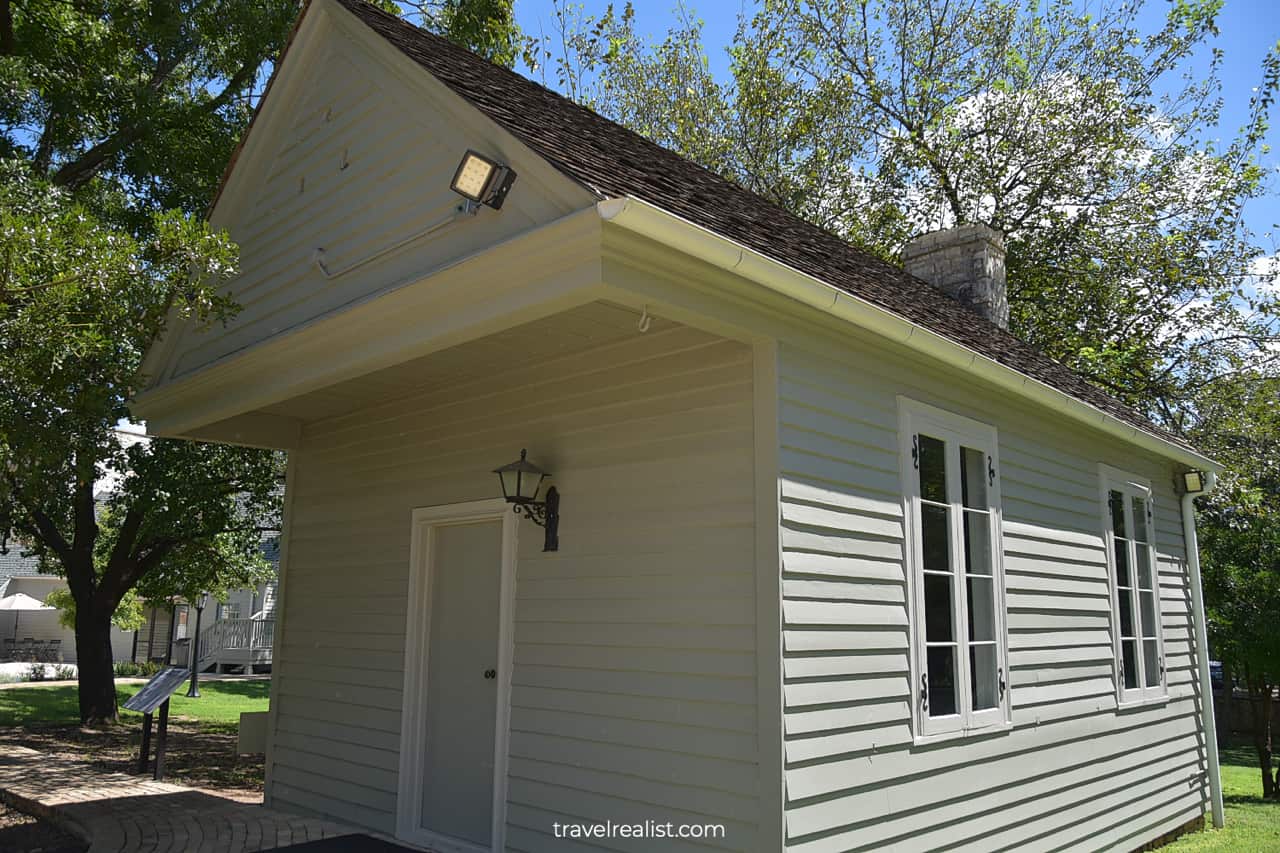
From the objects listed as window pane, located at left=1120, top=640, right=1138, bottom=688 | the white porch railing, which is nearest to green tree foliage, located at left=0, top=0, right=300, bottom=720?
window pane, located at left=1120, top=640, right=1138, bottom=688

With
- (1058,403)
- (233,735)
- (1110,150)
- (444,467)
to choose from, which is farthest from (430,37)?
(1110,150)

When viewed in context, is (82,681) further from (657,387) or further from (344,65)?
(657,387)

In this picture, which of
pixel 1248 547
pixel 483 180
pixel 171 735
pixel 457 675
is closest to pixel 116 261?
pixel 483 180

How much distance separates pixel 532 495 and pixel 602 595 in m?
0.77

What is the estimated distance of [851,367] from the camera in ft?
17.0

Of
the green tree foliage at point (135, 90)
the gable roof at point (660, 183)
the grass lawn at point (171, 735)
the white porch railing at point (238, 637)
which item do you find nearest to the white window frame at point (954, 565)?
the gable roof at point (660, 183)

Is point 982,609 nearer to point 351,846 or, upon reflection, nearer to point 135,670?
point 351,846

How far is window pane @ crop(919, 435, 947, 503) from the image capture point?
5664 mm

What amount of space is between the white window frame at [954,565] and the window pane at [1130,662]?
2.50m

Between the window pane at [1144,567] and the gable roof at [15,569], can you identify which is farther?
the gable roof at [15,569]

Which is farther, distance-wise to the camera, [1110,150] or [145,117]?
[1110,150]

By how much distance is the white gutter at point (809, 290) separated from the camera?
3744 millimetres

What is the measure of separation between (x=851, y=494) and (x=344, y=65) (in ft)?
14.5

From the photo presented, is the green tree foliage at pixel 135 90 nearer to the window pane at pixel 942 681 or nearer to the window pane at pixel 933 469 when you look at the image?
the window pane at pixel 933 469
